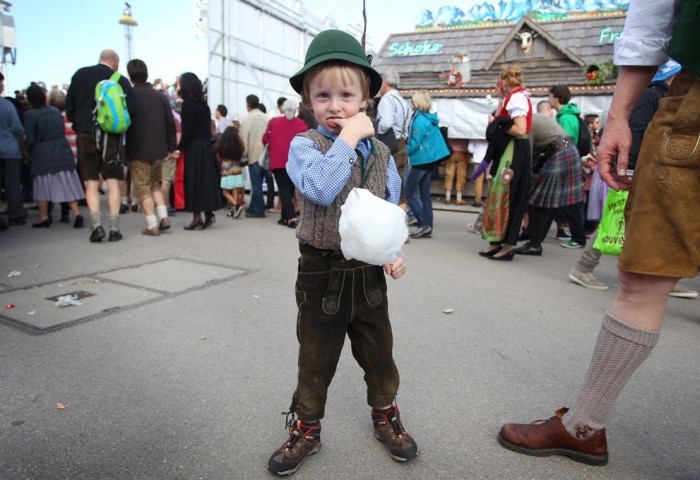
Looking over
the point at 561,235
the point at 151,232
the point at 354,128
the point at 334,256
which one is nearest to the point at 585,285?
the point at 561,235

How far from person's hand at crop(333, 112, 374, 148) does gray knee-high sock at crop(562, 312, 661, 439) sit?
42.8 inches

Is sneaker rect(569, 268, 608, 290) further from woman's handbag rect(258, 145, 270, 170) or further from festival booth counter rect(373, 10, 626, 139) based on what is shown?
festival booth counter rect(373, 10, 626, 139)

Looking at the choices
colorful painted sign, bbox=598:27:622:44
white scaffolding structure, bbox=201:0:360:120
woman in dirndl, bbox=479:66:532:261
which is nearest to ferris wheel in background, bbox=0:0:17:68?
white scaffolding structure, bbox=201:0:360:120

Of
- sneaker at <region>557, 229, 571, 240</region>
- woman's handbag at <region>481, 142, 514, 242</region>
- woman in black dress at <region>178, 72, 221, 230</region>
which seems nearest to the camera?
woman's handbag at <region>481, 142, 514, 242</region>

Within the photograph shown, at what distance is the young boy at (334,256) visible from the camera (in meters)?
1.64

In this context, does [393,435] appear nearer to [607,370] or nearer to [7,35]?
[607,370]

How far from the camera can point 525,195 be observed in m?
5.25

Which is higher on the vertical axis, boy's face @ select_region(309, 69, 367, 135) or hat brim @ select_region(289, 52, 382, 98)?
hat brim @ select_region(289, 52, 382, 98)

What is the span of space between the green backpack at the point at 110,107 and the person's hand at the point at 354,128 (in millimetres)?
4699

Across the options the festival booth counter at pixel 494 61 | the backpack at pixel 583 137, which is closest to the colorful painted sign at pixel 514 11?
the festival booth counter at pixel 494 61

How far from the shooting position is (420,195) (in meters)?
6.94

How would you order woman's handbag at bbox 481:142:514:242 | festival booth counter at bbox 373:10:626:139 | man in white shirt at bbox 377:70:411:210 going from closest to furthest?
woman's handbag at bbox 481:142:514:242 → man in white shirt at bbox 377:70:411:210 → festival booth counter at bbox 373:10:626:139

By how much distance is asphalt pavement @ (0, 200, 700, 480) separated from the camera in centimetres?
188

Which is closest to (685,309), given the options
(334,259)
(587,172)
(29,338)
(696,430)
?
(696,430)
